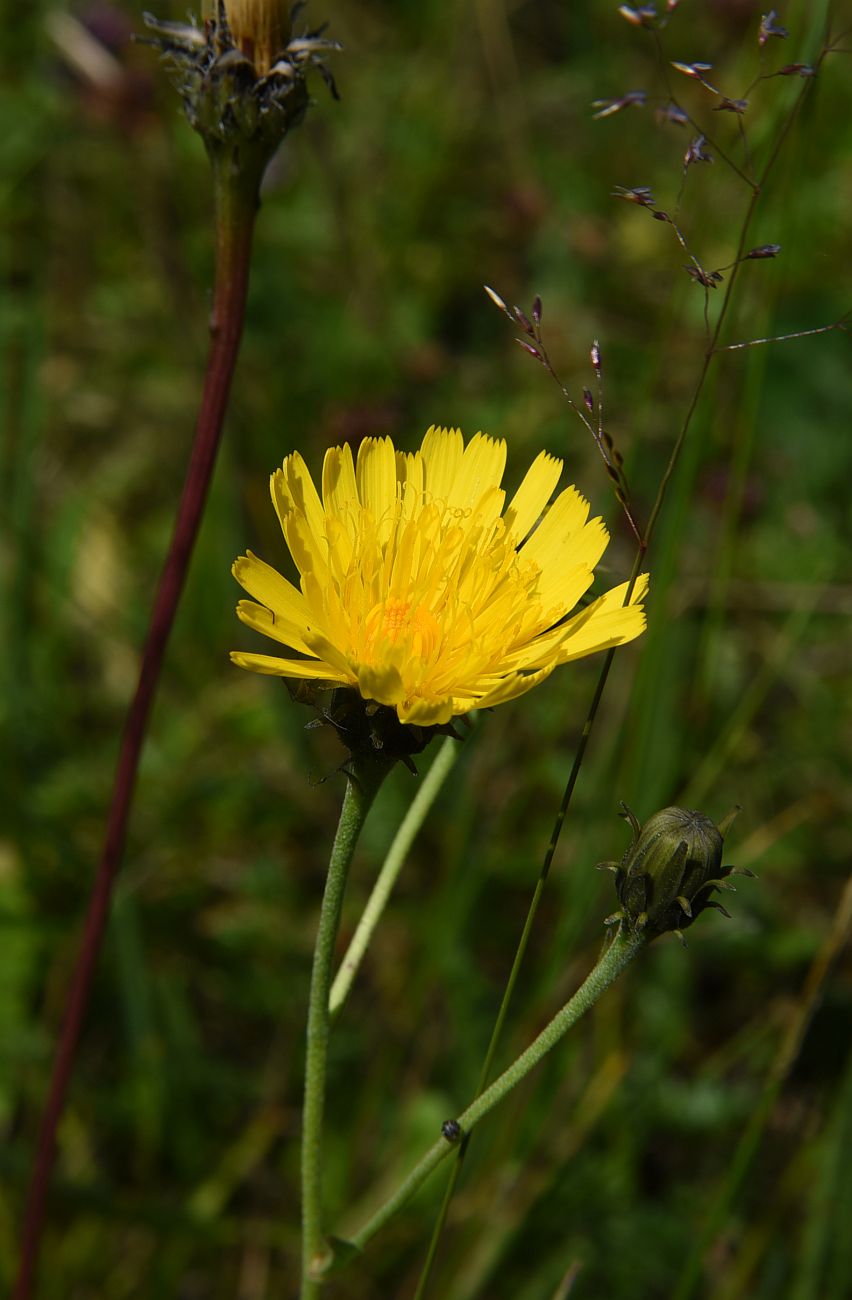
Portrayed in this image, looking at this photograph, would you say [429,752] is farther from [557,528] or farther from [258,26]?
[258,26]

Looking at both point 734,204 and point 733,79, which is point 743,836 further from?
point 733,79

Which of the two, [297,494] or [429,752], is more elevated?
[297,494]

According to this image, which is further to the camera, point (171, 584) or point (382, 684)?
point (171, 584)

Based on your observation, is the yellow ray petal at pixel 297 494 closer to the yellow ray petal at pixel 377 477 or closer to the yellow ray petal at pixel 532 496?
the yellow ray petal at pixel 377 477

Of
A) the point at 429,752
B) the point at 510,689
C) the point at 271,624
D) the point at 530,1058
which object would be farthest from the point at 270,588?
the point at 429,752

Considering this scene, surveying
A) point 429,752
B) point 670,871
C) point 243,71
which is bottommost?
point 429,752

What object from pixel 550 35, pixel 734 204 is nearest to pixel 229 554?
pixel 734 204

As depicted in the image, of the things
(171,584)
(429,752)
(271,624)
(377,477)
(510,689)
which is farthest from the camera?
(429,752)
